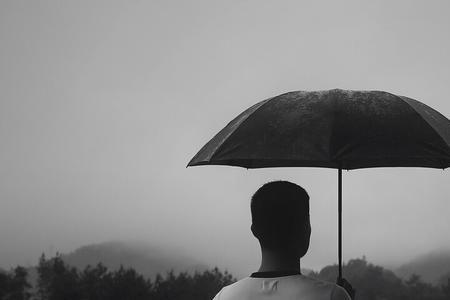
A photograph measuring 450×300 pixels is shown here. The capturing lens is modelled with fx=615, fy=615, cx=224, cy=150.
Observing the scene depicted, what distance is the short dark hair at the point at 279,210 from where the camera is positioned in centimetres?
300

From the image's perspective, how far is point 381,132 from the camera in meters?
4.11

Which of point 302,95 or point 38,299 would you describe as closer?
point 302,95

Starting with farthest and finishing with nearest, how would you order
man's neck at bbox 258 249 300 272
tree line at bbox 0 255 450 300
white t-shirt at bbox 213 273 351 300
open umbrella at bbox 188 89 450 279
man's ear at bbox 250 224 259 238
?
tree line at bbox 0 255 450 300, open umbrella at bbox 188 89 450 279, man's ear at bbox 250 224 259 238, man's neck at bbox 258 249 300 272, white t-shirt at bbox 213 273 351 300

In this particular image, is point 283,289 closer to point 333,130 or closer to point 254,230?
point 254,230

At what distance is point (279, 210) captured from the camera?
300 cm

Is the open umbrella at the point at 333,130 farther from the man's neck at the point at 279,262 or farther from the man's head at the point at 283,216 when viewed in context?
the man's neck at the point at 279,262

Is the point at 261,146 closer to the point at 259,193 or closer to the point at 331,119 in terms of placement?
the point at 331,119

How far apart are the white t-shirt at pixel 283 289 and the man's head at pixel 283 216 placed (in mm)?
154

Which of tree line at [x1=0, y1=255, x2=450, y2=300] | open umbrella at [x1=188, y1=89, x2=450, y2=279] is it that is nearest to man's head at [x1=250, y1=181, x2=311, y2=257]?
open umbrella at [x1=188, y1=89, x2=450, y2=279]

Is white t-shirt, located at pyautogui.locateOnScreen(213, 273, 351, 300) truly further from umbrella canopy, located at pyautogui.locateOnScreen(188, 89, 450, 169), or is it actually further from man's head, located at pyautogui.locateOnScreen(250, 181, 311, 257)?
umbrella canopy, located at pyautogui.locateOnScreen(188, 89, 450, 169)

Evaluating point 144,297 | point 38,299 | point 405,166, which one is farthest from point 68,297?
point 405,166

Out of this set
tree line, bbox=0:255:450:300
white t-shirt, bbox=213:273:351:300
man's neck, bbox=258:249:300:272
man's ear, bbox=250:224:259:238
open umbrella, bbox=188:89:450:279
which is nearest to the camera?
white t-shirt, bbox=213:273:351:300

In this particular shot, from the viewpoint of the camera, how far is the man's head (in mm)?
2996

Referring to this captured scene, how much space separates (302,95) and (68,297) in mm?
109879
